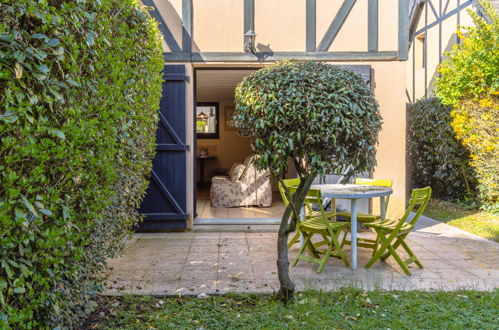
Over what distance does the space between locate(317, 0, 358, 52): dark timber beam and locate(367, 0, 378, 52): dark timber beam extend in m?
0.26

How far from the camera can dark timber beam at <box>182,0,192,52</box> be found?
5418 millimetres

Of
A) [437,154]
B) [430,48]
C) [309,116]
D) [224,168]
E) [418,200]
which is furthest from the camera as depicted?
[224,168]

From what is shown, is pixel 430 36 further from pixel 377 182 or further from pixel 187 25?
pixel 187 25

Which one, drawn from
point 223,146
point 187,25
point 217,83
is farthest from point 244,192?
point 223,146

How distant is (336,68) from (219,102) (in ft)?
26.9

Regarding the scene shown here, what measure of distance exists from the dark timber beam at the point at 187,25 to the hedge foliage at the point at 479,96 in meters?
4.22

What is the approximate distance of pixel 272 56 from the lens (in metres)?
5.49

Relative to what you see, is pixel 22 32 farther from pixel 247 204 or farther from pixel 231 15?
pixel 247 204

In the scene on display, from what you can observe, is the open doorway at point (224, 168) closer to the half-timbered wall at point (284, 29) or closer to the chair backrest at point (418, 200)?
the half-timbered wall at point (284, 29)

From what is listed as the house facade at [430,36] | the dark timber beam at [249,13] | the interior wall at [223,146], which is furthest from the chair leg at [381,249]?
the interior wall at [223,146]

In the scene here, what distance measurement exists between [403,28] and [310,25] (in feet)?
4.17

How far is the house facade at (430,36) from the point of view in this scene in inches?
373

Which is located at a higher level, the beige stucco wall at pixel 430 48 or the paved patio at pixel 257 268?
the beige stucco wall at pixel 430 48

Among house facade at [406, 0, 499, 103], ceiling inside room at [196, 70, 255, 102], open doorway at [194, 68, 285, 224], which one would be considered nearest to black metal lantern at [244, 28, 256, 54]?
open doorway at [194, 68, 285, 224]
